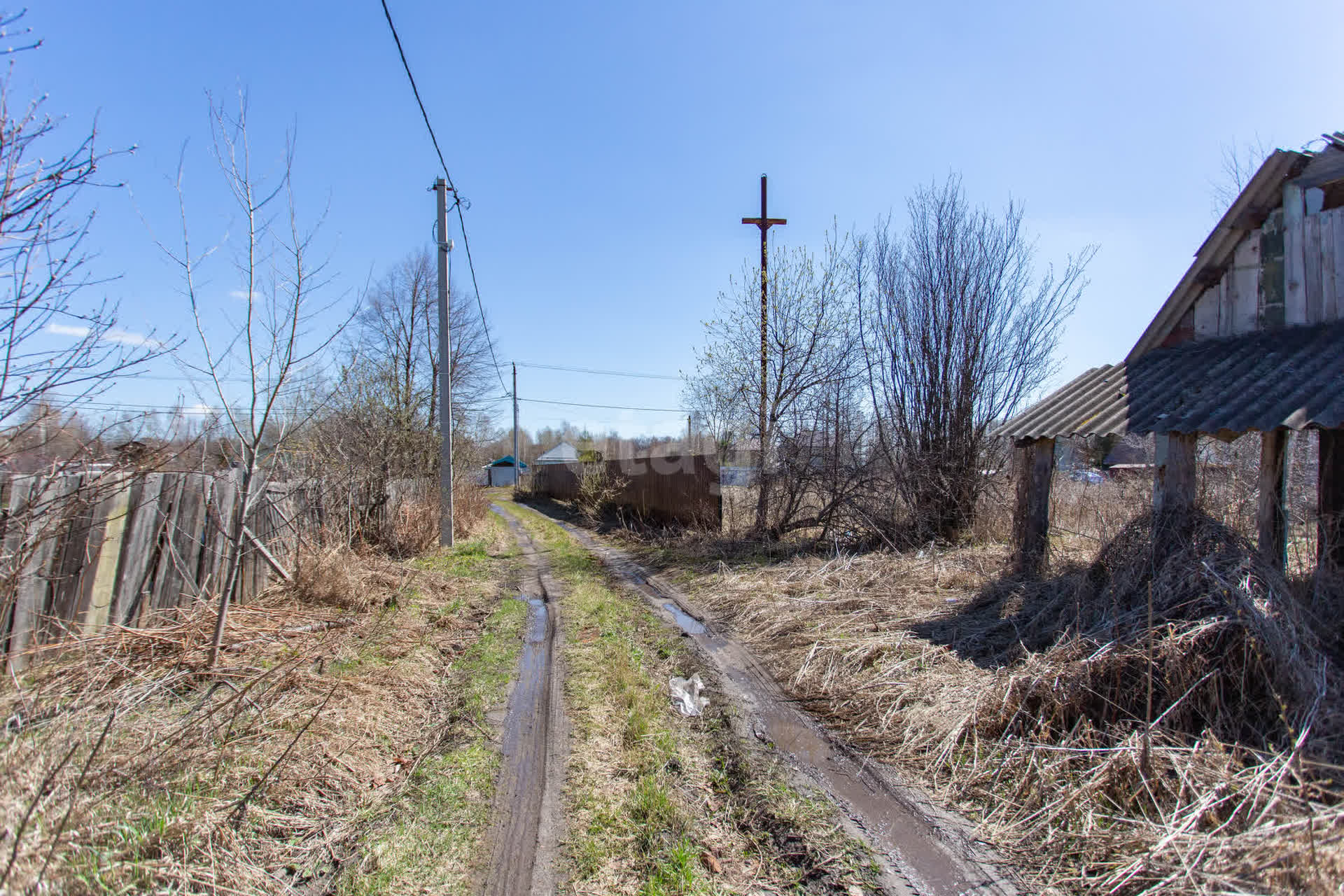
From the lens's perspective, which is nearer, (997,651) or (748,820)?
(748,820)

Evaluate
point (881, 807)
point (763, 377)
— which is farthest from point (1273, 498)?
point (763, 377)

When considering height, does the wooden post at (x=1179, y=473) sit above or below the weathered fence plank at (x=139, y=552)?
above

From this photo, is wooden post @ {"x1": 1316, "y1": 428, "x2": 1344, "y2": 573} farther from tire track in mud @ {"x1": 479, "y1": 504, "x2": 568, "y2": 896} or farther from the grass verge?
tire track in mud @ {"x1": 479, "y1": 504, "x2": 568, "y2": 896}

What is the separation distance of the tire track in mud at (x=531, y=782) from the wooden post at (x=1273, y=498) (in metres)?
6.04

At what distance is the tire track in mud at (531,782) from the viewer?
2.83 m

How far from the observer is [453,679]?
529 centimetres

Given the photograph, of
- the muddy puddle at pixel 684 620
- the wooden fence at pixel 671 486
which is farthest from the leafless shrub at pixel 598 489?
the muddy puddle at pixel 684 620

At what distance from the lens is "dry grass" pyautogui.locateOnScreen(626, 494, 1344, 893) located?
9.16 feet

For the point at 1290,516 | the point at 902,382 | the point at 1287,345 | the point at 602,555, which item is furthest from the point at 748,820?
the point at 902,382

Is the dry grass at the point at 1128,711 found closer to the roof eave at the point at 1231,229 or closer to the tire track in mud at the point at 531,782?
the tire track in mud at the point at 531,782

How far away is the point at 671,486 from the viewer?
15.6 metres

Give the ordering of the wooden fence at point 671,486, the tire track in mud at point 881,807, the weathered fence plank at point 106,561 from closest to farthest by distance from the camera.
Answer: the tire track in mud at point 881,807, the weathered fence plank at point 106,561, the wooden fence at point 671,486

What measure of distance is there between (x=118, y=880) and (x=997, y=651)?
18.5 feet

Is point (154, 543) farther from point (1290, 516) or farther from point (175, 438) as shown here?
point (1290, 516)
